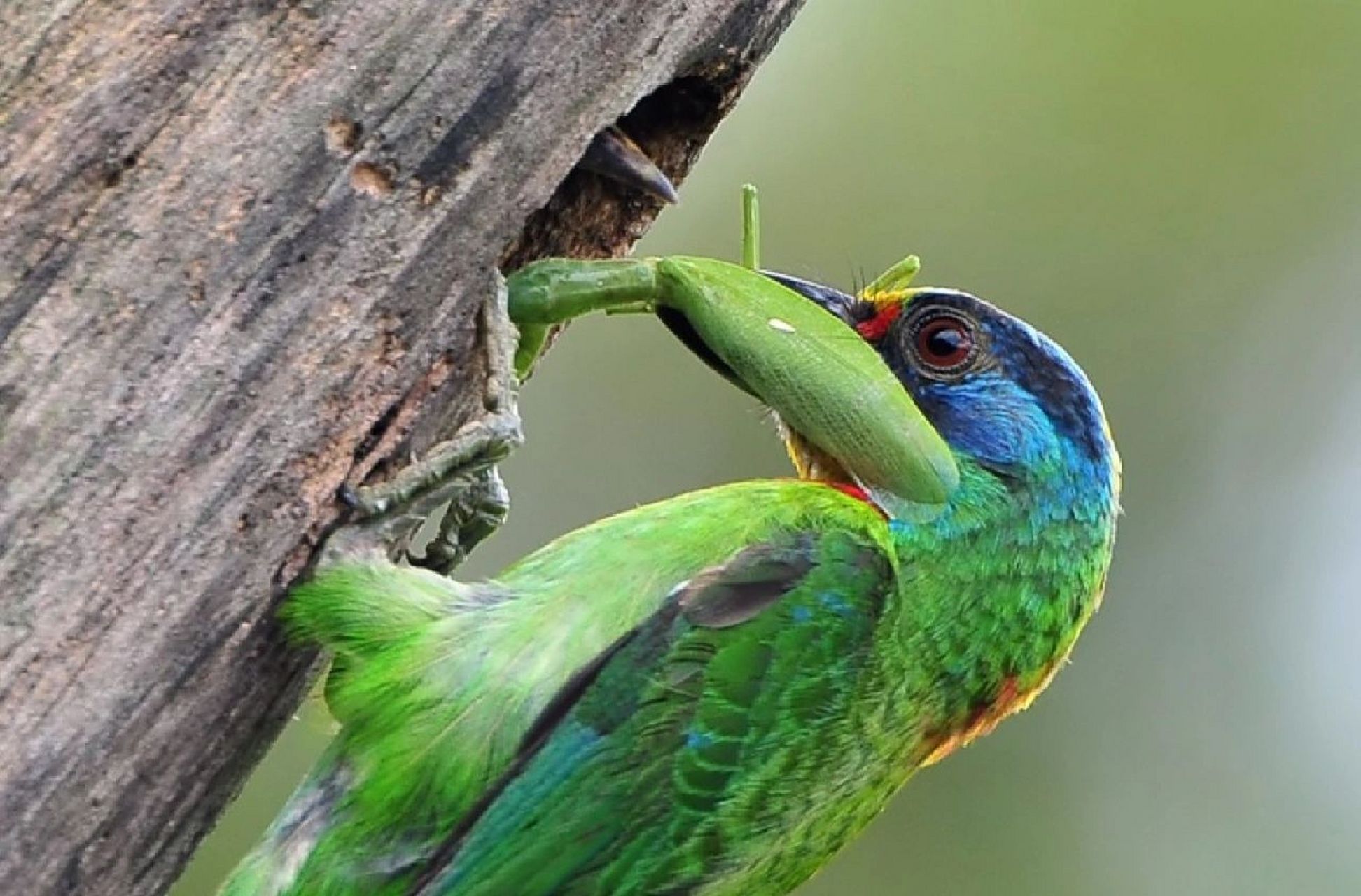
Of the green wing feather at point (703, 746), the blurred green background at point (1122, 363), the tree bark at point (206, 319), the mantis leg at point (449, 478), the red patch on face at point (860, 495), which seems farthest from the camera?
the blurred green background at point (1122, 363)

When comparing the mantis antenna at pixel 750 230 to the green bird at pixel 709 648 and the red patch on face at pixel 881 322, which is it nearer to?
the green bird at pixel 709 648

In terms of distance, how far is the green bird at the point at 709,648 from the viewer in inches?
128

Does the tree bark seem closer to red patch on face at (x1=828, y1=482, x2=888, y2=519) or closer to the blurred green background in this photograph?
red patch on face at (x1=828, y1=482, x2=888, y2=519)

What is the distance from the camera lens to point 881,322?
12.7ft

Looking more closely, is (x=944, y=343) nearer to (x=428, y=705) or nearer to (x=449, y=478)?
(x=449, y=478)

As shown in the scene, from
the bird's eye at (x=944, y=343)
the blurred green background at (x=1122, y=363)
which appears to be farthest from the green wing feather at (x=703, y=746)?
the blurred green background at (x=1122, y=363)

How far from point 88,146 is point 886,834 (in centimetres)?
725

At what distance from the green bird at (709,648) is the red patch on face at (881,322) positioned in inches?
5.0

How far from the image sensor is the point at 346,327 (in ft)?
9.62

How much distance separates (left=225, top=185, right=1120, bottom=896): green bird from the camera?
10.7 feet

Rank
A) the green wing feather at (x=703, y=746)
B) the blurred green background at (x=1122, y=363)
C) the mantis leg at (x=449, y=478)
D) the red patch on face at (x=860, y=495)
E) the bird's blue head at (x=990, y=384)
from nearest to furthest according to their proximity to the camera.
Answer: the mantis leg at (x=449, y=478), the green wing feather at (x=703, y=746), the red patch on face at (x=860, y=495), the bird's blue head at (x=990, y=384), the blurred green background at (x=1122, y=363)

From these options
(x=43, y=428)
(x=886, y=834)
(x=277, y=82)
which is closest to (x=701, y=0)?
(x=277, y=82)

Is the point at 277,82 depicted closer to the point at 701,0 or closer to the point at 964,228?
the point at 701,0

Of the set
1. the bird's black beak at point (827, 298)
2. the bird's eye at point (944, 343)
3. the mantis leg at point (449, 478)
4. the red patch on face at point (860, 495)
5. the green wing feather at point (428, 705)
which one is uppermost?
the bird's eye at point (944, 343)
